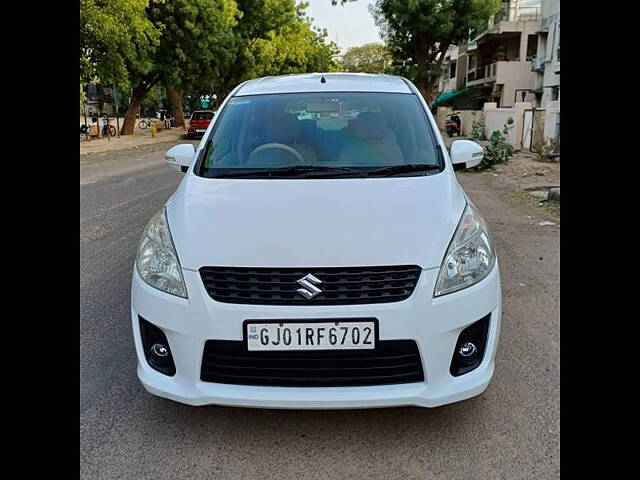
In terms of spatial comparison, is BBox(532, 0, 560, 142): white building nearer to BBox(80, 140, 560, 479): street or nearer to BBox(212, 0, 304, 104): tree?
BBox(212, 0, 304, 104): tree

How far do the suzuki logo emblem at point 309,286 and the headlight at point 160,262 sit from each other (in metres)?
0.51

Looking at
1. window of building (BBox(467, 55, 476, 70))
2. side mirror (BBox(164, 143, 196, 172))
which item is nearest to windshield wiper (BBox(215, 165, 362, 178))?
side mirror (BBox(164, 143, 196, 172))

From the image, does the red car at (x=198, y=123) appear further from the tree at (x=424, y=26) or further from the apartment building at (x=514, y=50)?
the apartment building at (x=514, y=50)

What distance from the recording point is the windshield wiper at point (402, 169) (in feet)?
10.3

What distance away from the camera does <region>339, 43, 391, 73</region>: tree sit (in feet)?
246

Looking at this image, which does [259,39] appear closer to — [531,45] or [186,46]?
[186,46]

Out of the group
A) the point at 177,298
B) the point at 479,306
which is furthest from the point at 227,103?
the point at 479,306

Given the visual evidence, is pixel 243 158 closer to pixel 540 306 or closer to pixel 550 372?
pixel 550 372

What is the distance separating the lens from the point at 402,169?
3.18 metres

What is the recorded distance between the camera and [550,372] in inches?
125

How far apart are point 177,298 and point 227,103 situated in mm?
1985

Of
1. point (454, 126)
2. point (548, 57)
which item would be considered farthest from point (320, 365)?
point (548, 57)

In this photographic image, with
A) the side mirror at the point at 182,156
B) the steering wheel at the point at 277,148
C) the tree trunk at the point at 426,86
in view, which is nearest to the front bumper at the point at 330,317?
the steering wheel at the point at 277,148

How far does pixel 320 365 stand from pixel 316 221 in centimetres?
64
